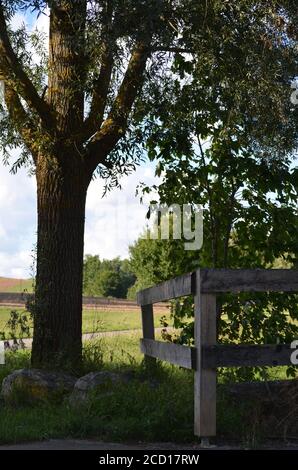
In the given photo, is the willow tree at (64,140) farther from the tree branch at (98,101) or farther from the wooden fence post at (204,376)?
the wooden fence post at (204,376)

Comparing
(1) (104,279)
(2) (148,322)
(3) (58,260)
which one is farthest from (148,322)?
(1) (104,279)

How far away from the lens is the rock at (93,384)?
843 cm

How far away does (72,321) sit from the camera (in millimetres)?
11391

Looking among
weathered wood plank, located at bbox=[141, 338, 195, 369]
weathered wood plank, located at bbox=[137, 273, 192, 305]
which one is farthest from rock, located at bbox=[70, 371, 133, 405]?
weathered wood plank, located at bbox=[137, 273, 192, 305]

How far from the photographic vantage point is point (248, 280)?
7.24 metres

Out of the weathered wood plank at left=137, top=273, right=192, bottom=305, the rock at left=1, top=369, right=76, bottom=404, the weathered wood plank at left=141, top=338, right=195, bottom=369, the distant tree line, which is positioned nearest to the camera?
the weathered wood plank at left=141, top=338, right=195, bottom=369

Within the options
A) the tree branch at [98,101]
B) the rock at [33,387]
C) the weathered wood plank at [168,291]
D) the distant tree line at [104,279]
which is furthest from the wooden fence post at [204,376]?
the distant tree line at [104,279]

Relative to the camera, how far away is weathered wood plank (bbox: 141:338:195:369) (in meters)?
7.17

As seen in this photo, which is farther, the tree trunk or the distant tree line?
the distant tree line

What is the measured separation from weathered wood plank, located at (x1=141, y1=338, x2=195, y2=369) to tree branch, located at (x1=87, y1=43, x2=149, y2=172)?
325cm

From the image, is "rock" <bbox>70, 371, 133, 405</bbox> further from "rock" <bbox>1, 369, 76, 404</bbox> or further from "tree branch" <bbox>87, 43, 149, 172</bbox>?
"tree branch" <bbox>87, 43, 149, 172</bbox>

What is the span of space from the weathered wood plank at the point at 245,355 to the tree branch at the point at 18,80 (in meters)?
5.67

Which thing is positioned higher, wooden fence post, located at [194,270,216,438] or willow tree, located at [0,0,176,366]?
willow tree, located at [0,0,176,366]

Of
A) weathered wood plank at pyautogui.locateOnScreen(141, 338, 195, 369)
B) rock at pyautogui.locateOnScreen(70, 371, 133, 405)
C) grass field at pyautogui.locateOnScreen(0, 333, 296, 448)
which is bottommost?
grass field at pyautogui.locateOnScreen(0, 333, 296, 448)
